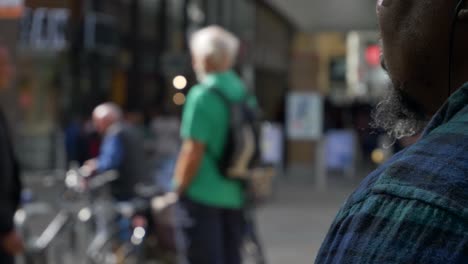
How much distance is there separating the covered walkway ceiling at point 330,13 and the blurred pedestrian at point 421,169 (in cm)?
1578

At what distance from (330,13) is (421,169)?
18.1 m

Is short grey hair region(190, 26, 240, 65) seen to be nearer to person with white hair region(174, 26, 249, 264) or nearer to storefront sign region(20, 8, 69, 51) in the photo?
person with white hair region(174, 26, 249, 264)

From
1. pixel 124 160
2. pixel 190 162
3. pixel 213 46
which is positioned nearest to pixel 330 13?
pixel 124 160

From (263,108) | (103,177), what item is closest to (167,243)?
(103,177)

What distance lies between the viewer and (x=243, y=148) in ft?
20.1

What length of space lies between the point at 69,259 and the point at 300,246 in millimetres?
4310

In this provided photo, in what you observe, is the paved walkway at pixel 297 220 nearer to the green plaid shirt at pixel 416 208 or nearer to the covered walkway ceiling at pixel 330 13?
the covered walkway ceiling at pixel 330 13

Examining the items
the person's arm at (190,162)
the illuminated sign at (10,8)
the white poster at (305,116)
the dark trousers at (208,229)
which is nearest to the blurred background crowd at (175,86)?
the white poster at (305,116)

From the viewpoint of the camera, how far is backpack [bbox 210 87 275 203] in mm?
6062

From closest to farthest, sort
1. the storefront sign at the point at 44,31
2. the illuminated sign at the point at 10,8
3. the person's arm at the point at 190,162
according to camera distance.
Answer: the person's arm at the point at 190,162 < the illuminated sign at the point at 10,8 < the storefront sign at the point at 44,31

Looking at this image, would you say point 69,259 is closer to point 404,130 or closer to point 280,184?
point 404,130

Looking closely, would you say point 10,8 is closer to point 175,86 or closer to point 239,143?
point 239,143

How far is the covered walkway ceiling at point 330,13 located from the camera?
17922mm

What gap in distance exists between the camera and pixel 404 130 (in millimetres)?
1545
